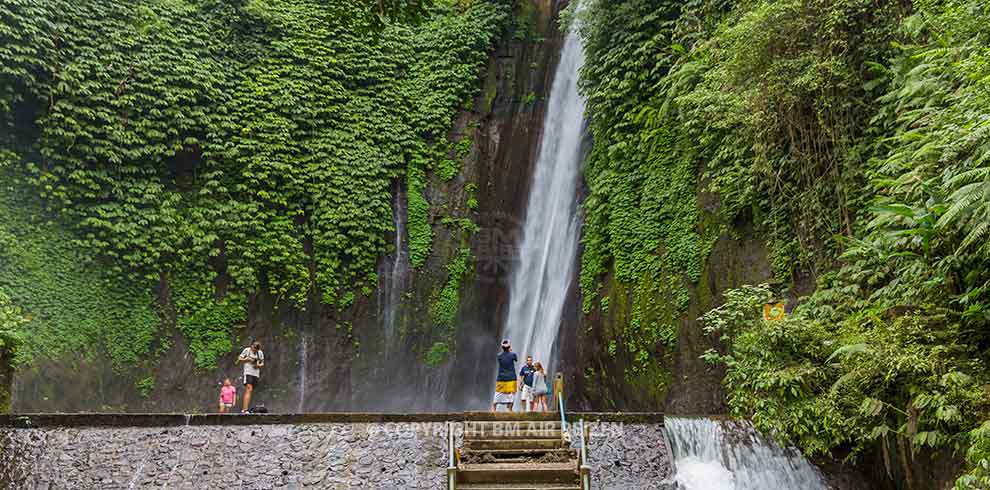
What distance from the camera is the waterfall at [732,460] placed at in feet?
28.9

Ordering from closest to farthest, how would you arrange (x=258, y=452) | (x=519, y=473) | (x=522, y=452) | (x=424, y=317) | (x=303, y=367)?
(x=519, y=473), (x=258, y=452), (x=522, y=452), (x=303, y=367), (x=424, y=317)

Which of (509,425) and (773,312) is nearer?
(509,425)

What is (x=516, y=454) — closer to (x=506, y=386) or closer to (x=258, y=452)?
(x=506, y=386)

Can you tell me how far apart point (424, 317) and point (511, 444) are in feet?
30.7

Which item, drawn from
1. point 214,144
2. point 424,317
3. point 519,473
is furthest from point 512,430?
point 214,144

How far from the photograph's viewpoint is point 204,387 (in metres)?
16.5

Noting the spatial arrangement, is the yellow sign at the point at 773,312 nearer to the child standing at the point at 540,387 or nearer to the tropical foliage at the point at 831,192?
the tropical foliage at the point at 831,192

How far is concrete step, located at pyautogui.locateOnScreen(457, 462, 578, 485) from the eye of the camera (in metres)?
8.37

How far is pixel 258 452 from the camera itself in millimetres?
8977

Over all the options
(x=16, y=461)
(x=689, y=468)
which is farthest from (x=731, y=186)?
(x=16, y=461)

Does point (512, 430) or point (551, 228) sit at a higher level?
point (551, 228)

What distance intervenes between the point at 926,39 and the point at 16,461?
38.9 feet

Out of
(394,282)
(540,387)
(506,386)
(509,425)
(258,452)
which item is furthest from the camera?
(394,282)

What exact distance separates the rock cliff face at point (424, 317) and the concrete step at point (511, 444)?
8.71 metres
